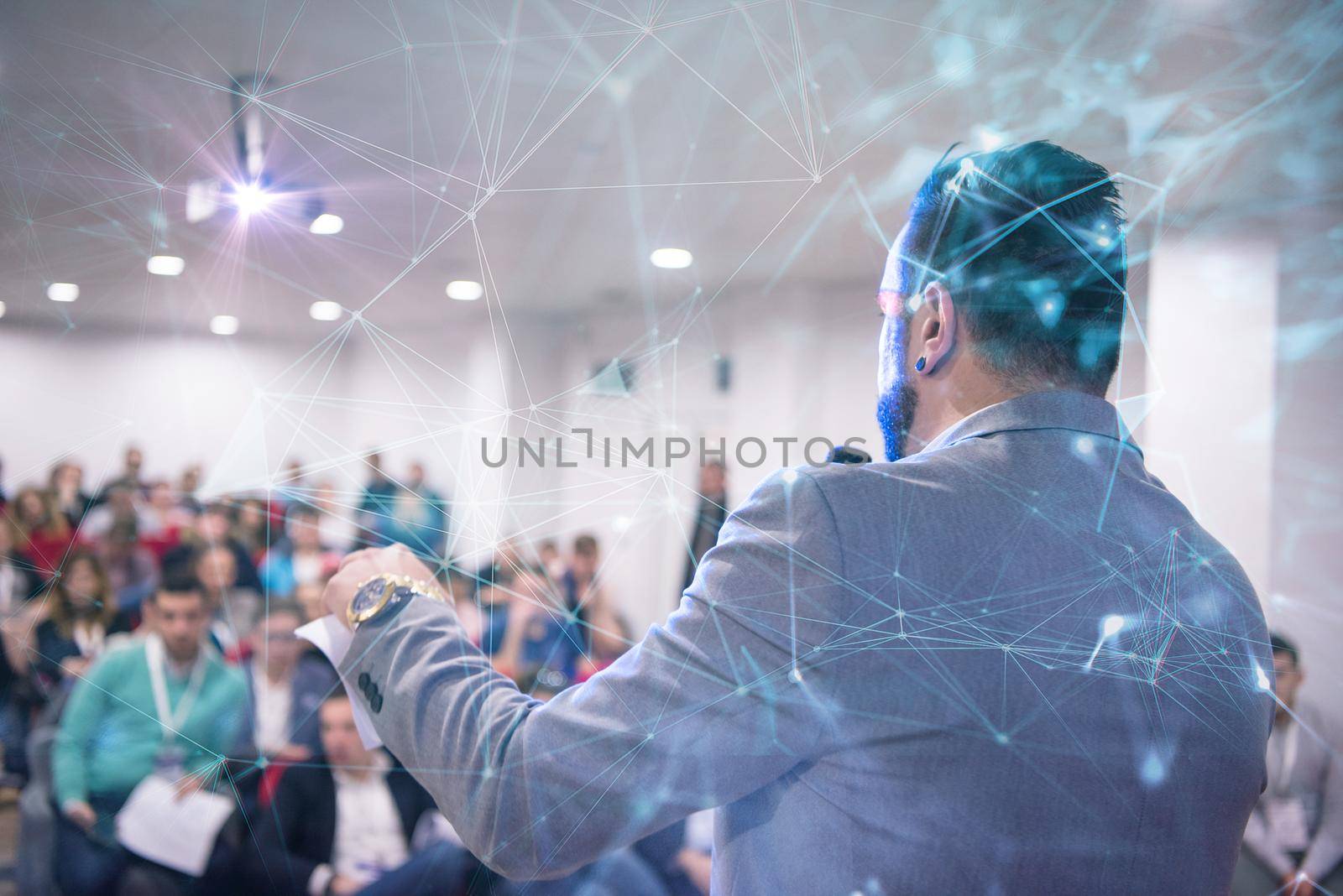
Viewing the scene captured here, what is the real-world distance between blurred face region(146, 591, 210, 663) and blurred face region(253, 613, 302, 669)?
6 cm

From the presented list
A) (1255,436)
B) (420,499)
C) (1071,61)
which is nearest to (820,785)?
(420,499)

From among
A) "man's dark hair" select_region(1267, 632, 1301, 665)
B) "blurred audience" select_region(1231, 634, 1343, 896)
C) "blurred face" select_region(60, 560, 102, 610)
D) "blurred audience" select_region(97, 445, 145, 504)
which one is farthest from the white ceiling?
"blurred audience" select_region(1231, 634, 1343, 896)

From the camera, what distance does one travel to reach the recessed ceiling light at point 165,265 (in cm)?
72

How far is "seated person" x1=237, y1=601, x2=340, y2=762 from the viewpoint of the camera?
34.2 inches

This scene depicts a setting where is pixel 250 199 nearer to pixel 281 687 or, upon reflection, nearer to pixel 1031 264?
pixel 281 687

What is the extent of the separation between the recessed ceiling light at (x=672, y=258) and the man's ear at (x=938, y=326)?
0.46 meters

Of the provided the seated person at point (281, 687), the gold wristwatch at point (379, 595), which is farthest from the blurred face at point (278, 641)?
the gold wristwatch at point (379, 595)

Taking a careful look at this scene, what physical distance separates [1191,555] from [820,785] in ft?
0.82

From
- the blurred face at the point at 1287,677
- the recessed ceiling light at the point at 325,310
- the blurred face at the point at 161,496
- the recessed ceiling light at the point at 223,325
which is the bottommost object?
the blurred face at the point at 1287,677

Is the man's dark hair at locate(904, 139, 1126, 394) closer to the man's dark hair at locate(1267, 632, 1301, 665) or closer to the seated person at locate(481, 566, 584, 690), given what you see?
the seated person at locate(481, 566, 584, 690)

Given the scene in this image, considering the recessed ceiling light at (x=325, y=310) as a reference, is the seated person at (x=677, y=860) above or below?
below

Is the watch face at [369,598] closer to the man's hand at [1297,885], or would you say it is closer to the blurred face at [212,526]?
the blurred face at [212,526]

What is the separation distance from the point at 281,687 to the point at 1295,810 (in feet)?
4.34

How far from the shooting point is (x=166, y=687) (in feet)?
2.61
